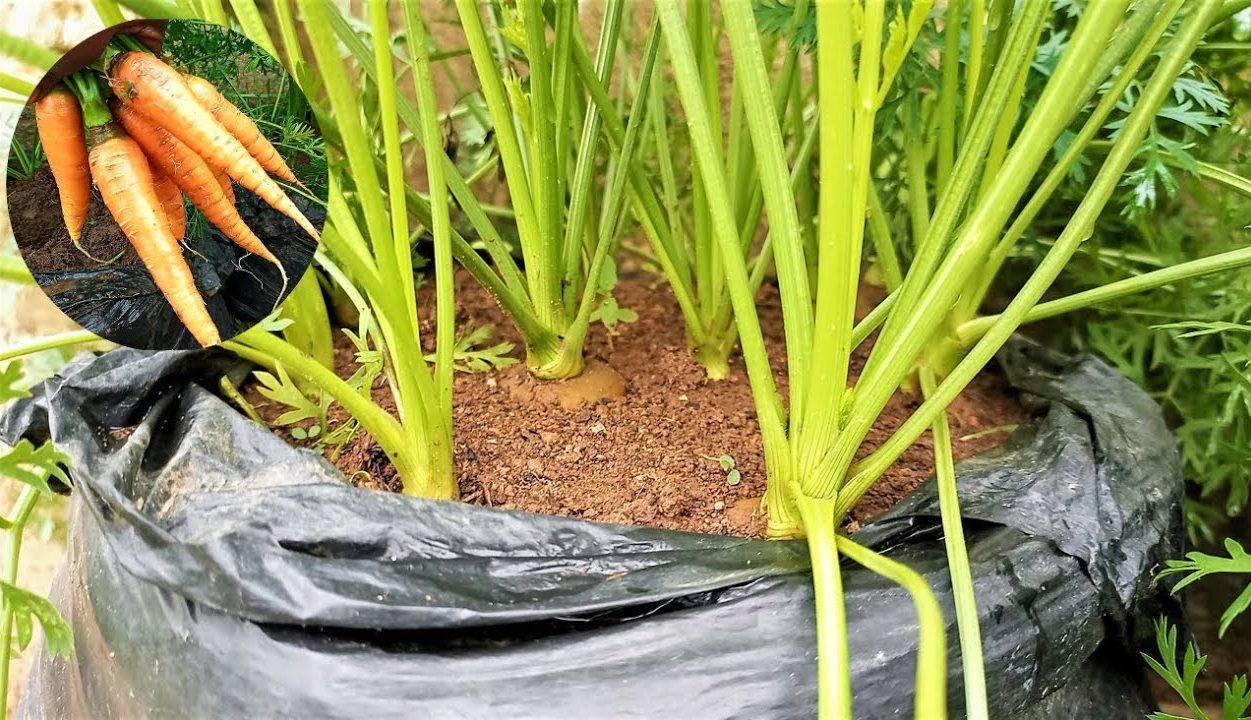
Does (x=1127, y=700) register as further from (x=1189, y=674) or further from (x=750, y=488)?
(x=750, y=488)

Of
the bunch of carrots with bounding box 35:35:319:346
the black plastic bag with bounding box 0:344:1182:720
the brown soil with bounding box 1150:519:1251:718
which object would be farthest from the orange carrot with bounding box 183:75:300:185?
the brown soil with bounding box 1150:519:1251:718

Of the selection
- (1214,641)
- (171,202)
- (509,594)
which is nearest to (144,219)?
(171,202)

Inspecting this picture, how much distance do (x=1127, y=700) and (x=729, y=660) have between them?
1.28 ft

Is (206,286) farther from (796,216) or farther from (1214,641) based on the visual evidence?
(1214,641)

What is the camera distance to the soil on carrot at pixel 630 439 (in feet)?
2.08

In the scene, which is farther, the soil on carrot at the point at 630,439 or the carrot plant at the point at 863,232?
the soil on carrot at the point at 630,439

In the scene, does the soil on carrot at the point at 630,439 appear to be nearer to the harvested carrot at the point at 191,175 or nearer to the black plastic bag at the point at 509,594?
the black plastic bag at the point at 509,594

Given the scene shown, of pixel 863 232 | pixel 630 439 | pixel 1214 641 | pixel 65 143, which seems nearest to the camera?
pixel 65 143

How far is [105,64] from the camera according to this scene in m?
0.44

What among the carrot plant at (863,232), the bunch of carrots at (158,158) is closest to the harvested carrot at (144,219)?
the bunch of carrots at (158,158)

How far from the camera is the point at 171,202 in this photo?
0.51 meters

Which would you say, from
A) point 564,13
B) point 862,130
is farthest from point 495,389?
point 862,130

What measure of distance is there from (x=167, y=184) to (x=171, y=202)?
0.5 inches

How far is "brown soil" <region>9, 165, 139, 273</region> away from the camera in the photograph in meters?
0.46
